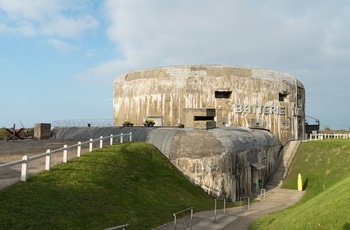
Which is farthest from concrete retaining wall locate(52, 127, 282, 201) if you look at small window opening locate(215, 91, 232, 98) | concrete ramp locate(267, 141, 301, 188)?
Result: small window opening locate(215, 91, 232, 98)

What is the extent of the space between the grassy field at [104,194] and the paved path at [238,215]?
2.69 feet

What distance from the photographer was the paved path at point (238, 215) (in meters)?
13.6

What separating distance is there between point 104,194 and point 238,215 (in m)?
8.10

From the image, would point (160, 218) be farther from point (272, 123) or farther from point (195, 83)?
point (272, 123)

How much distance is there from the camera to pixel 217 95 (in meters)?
37.8

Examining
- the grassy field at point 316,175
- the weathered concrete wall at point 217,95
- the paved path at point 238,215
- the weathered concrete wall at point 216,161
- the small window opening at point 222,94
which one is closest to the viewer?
the grassy field at point 316,175

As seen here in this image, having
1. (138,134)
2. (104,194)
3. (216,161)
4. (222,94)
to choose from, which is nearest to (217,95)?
(222,94)

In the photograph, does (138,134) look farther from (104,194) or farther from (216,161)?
(104,194)

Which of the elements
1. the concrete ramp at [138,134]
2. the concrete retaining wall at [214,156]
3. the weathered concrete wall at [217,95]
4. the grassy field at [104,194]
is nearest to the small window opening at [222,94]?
the weathered concrete wall at [217,95]

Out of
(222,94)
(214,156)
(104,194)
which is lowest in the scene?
(104,194)

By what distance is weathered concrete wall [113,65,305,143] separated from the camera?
36469 mm

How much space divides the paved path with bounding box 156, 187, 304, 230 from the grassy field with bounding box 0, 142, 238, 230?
820mm

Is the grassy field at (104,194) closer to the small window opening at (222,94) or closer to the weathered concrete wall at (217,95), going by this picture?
the weathered concrete wall at (217,95)

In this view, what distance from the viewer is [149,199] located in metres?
14.7
